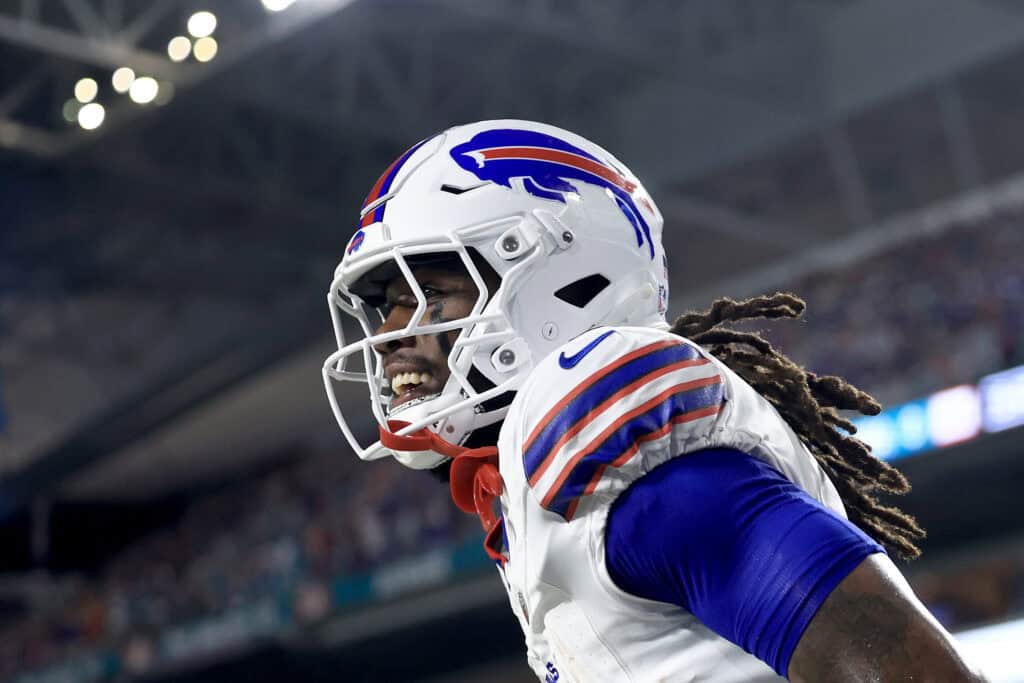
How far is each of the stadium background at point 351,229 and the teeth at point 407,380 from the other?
21.1 ft

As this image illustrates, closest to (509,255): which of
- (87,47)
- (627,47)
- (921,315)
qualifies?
(921,315)

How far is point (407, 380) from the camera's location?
1.84 meters

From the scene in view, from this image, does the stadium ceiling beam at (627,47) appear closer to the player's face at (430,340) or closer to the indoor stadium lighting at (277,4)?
the indoor stadium lighting at (277,4)

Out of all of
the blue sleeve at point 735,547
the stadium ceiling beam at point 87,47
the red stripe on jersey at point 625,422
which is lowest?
the blue sleeve at point 735,547

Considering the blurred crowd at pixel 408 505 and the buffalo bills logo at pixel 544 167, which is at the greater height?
the blurred crowd at pixel 408 505

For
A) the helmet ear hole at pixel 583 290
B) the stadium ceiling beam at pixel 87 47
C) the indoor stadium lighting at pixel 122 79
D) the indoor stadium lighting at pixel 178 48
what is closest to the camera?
the helmet ear hole at pixel 583 290

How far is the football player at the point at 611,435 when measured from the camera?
117 cm

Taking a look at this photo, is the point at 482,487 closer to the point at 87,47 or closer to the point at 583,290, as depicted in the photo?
the point at 583,290

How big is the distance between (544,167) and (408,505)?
9492 mm

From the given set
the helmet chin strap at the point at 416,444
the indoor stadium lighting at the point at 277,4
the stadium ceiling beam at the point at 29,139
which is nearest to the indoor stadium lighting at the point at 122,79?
the stadium ceiling beam at the point at 29,139

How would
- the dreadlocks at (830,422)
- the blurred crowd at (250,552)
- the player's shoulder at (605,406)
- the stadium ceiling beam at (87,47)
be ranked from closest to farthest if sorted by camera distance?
the player's shoulder at (605,406)
the dreadlocks at (830,422)
the stadium ceiling beam at (87,47)
the blurred crowd at (250,552)

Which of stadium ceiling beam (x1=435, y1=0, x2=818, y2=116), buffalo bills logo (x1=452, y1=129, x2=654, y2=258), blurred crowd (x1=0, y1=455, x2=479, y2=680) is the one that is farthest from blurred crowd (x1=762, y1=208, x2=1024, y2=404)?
buffalo bills logo (x1=452, y1=129, x2=654, y2=258)

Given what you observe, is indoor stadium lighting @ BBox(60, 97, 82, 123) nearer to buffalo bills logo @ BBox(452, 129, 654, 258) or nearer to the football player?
the football player

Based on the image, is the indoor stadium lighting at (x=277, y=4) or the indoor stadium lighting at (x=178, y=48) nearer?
the indoor stadium lighting at (x=277, y=4)
